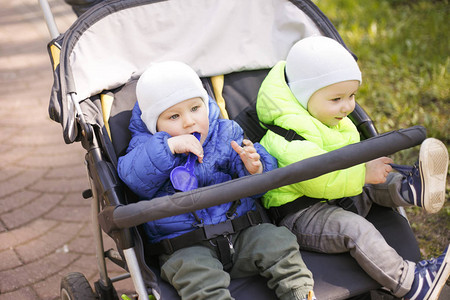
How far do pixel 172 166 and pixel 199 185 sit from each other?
0.16m

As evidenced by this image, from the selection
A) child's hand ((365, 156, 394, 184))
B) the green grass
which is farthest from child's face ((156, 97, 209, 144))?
the green grass

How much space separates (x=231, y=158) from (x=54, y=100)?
2.40 feet

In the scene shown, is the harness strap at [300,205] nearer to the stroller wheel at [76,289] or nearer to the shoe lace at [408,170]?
the shoe lace at [408,170]

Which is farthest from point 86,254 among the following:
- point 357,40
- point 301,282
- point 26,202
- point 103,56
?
point 357,40

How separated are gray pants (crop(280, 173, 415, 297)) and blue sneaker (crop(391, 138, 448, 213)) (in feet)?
0.31

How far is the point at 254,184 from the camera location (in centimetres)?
151

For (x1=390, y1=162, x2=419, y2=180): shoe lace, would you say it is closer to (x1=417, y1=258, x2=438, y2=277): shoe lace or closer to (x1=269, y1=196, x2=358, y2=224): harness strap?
(x1=269, y1=196, x2=358, y2=224): harness strap

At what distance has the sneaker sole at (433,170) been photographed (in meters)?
1.77

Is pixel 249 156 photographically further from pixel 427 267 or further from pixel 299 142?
pixel 427 267

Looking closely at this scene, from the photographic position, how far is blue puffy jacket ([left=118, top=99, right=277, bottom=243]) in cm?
192

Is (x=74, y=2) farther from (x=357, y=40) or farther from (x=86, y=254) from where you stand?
(x=357, y=40)

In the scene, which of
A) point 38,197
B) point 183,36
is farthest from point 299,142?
point 38,197

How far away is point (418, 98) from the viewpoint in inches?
162

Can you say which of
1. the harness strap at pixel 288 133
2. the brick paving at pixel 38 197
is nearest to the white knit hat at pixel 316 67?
the harness strap at pixel 288 133
